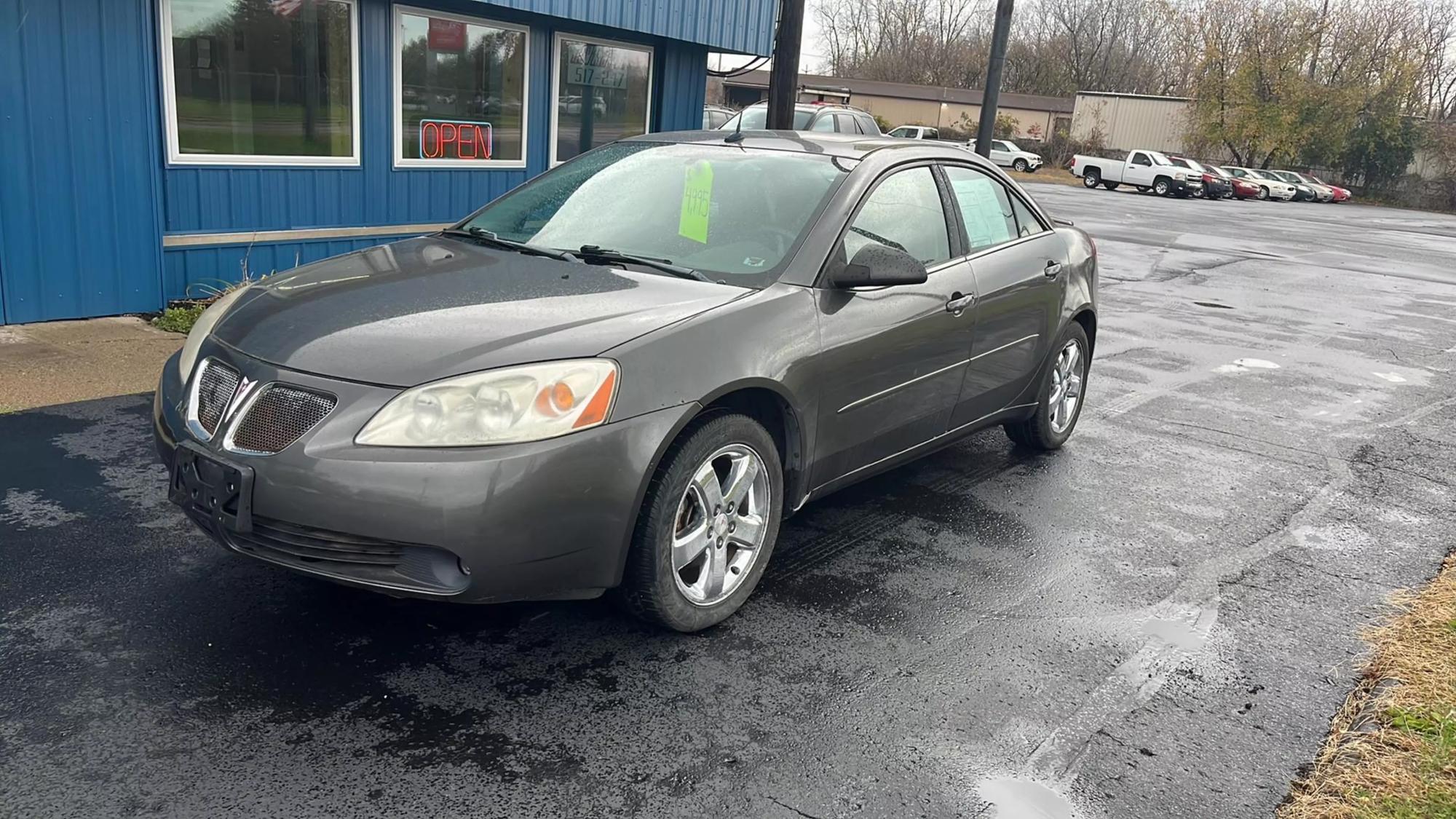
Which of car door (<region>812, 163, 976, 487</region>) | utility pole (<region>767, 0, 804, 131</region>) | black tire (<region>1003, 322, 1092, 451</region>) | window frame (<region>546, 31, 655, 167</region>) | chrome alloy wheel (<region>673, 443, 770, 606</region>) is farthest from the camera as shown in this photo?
window frame (<region>546, 31, 655, 167</region>)

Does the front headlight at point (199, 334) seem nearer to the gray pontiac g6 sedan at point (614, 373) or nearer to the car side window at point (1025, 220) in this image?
the gray pontiac g6 sedan at point (614, 373)

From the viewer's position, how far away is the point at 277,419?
319 cm

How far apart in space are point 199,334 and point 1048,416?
4.11 meters

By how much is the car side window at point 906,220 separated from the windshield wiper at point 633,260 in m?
0.61

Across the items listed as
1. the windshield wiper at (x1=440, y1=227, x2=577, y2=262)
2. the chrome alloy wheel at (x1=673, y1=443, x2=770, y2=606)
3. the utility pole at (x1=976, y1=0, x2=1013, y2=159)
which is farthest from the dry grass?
the utility pole at (x1=976, y1=0, x2=1013, y2=159)

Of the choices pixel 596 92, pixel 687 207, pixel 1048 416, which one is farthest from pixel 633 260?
pixel 596 92

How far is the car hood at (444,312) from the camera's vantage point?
3238mm

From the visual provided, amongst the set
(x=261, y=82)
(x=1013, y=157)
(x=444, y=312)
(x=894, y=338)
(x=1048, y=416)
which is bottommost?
(x=1048, y=416)

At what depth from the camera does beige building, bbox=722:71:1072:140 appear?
61.2 m

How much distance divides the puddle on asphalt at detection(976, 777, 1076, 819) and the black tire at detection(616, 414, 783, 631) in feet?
3.59

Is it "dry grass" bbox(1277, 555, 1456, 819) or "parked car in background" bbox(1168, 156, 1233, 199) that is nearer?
"dry grass" bbox(1277, 555, 1456, 819)

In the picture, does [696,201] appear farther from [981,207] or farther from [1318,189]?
[1318,189]

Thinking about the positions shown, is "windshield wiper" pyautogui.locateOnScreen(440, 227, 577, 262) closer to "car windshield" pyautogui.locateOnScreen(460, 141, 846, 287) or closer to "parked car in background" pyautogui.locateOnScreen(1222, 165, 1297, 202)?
"car windshield" pyautogui.locateOnScreen(460, 141, 846, 287)

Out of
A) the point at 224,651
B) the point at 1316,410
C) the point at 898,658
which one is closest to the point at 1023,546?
the point at 898,658
